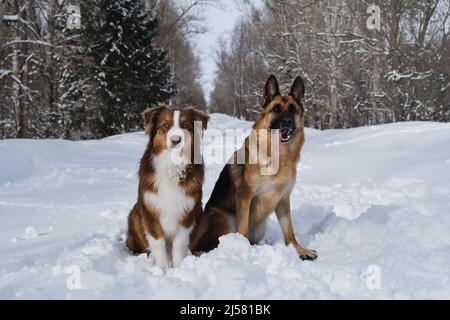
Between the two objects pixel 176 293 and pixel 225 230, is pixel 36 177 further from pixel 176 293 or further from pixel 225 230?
pixel 176 293

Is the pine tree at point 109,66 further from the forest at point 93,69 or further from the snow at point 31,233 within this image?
the snow at point 31,233

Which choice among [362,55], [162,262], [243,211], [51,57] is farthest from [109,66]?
[162,262]

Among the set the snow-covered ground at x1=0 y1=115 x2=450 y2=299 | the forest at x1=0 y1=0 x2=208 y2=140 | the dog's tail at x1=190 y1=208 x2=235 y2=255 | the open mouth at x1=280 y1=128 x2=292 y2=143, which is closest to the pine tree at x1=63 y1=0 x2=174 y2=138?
the forest at x1=0 y1=0 x2=208 y2=140

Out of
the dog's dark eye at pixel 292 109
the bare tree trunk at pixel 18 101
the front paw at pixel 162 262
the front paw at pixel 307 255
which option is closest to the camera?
the front paw at pixel 162 262

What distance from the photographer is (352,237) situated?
14.0ft

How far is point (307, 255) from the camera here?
3998mm

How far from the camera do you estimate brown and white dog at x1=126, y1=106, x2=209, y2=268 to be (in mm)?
3529

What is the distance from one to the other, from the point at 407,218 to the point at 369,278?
5.52ft

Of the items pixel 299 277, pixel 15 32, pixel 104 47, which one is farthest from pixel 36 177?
pixel 104 47

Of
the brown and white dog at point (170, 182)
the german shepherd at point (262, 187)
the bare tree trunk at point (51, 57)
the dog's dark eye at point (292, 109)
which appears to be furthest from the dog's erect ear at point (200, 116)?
the bare tree trunk at point (51, 57)

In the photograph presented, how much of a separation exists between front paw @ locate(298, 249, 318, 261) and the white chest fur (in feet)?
Result: 4.23

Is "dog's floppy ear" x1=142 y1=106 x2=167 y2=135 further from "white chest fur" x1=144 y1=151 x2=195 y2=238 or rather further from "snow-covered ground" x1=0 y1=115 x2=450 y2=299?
"snow-covered ground" x1=0 y1=115 x2=450 y2=299

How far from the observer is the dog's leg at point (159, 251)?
11.8 feet

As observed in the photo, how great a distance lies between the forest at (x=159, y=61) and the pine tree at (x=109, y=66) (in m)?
0.05
